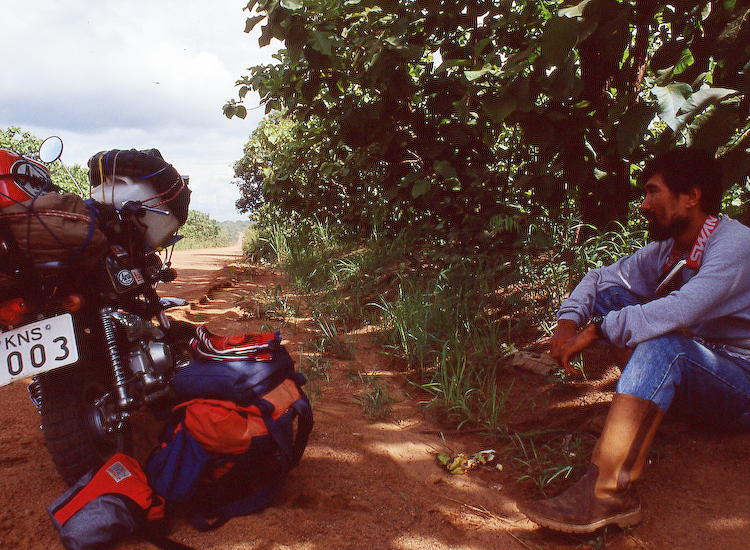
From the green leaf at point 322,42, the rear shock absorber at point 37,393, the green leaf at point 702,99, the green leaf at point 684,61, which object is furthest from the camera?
the green leaf at point 322,42

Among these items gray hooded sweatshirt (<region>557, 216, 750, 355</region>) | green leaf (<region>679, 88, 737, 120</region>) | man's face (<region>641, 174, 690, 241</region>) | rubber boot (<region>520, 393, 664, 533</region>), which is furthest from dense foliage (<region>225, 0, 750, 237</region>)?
rubber boot (<region>520, 393, 664, 533</region>)

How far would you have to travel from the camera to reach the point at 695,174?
2162 mm

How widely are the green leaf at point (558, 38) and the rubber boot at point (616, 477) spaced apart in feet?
4.44

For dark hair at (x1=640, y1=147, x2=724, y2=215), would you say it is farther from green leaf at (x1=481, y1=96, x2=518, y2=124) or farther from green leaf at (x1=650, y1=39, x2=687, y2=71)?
green leaf at (x1=481, y1=96, x2=518, y2=124)

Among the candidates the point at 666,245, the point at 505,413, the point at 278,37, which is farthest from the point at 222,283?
the point at 666,245

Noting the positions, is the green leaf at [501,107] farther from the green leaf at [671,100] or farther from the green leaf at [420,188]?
the green leaf at [420,188]

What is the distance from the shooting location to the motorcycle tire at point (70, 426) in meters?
2.04

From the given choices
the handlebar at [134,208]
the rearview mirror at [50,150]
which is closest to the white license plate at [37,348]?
the handlebar at [134,208]

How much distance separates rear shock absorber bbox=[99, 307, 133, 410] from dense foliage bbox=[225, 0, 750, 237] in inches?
73.4

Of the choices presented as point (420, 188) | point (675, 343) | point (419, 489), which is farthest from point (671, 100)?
point (420, 188)

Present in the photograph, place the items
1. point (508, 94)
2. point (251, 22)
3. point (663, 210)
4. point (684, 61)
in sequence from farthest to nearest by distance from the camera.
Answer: point (251, 22) < point (508, 94) < point (684, 61) < point (663, 210)

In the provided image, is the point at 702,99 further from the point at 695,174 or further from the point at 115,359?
the point at 115,359

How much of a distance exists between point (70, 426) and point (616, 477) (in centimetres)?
204

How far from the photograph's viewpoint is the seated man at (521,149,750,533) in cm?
183
